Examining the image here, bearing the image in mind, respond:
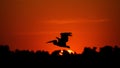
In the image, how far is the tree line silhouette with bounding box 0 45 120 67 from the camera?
3078 inches

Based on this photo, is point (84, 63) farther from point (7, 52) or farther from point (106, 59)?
point (7, 52)

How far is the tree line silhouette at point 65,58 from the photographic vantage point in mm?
78188

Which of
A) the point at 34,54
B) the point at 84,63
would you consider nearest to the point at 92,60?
the point at 84,63

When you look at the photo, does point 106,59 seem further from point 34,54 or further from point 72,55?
Result: point 34,54

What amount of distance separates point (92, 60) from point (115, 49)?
575 cm

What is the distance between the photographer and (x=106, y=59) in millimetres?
78688

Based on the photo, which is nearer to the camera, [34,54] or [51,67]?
[51,67]

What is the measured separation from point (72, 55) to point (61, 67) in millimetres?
2763

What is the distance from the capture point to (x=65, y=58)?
79000 mm

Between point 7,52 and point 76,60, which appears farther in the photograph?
point 7,52

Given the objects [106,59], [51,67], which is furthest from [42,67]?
[106,59]

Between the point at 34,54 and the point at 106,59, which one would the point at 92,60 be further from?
the point at 34,54

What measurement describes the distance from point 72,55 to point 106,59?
3439mm

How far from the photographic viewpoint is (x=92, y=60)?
79250 millimetres
